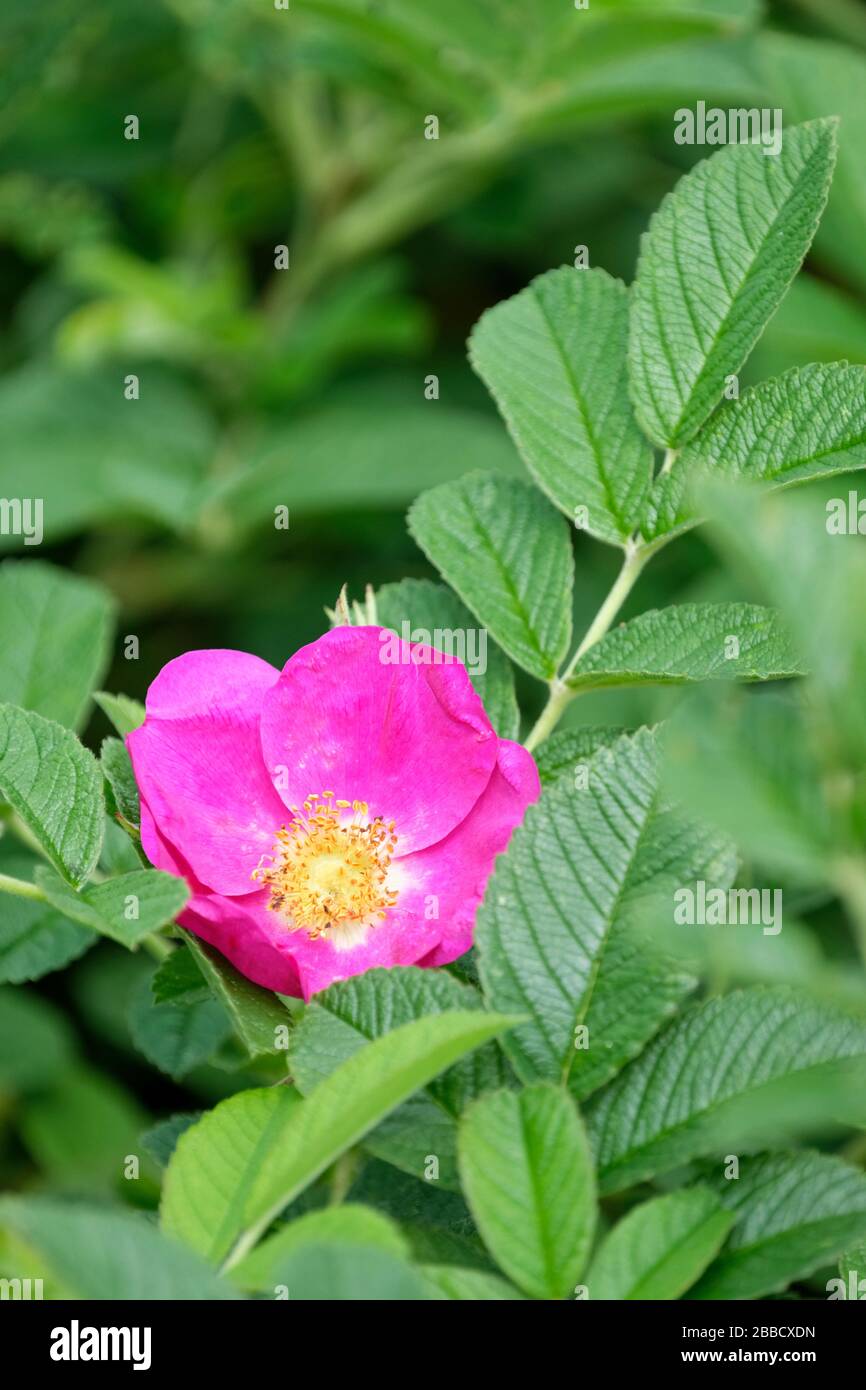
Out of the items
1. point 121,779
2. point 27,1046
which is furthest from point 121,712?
point 27,1046

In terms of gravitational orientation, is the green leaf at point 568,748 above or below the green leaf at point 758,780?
above

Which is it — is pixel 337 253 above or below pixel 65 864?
above

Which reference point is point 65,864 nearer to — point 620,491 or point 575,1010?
point 575,1010

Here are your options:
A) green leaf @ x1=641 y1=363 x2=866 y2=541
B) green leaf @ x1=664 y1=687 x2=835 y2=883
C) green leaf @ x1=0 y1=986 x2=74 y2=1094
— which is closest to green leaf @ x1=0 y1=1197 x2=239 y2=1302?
green leaf @ x1=664 y1=687 x2=835 y2=883

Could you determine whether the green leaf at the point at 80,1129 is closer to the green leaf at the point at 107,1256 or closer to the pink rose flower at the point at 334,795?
the pink rose flower at the point at 334,795

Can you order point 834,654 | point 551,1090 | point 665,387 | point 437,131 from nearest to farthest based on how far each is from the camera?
point 834,654, point 551,1090, point 665,387, point 437,131

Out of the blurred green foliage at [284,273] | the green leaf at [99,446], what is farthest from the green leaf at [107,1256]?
the green leaf at [99,446]

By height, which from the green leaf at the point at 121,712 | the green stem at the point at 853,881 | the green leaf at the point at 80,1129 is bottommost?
the green leaf at the point at 80,1129

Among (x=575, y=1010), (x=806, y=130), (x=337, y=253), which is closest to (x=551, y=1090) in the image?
(x=575, y=1010)

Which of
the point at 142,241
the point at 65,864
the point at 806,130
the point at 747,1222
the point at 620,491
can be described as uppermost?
the point at 142,241
